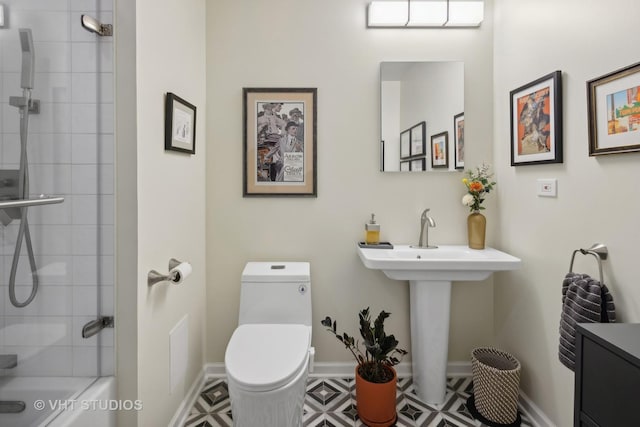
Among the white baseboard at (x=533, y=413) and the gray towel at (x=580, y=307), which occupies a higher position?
the gray towel at (x=580, y=307)

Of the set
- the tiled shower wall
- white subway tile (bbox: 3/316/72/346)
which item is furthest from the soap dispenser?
white subway tile (bbox: 3/316/72/346)

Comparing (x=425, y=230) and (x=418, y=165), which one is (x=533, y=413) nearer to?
(x=425, y=230)

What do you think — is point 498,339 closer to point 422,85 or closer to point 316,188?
point 316,188

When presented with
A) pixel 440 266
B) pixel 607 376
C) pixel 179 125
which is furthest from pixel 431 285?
pixel 179 125

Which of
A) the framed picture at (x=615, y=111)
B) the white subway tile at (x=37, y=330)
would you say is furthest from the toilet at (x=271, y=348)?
the framed picture at (x=615, y=111)

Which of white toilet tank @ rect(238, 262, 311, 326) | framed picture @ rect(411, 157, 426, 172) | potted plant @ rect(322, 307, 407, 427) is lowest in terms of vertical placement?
potted plant @ rect(322, 307, 407, 427)

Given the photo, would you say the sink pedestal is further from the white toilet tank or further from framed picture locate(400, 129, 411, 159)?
framed picture locate(400, 129, 411, 159)

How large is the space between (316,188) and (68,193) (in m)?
1.31

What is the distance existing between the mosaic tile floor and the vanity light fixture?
219 centimetres

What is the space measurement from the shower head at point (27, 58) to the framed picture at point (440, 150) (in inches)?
75.9

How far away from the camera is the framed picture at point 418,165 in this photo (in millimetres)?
2217

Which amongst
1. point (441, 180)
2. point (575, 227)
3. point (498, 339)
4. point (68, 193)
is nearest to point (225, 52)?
point (68, 193)

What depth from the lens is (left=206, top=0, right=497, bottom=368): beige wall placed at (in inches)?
87.4

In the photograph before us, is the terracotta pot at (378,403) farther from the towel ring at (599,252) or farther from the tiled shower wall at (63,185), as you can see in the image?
the tiled shower wall at (63,185)
